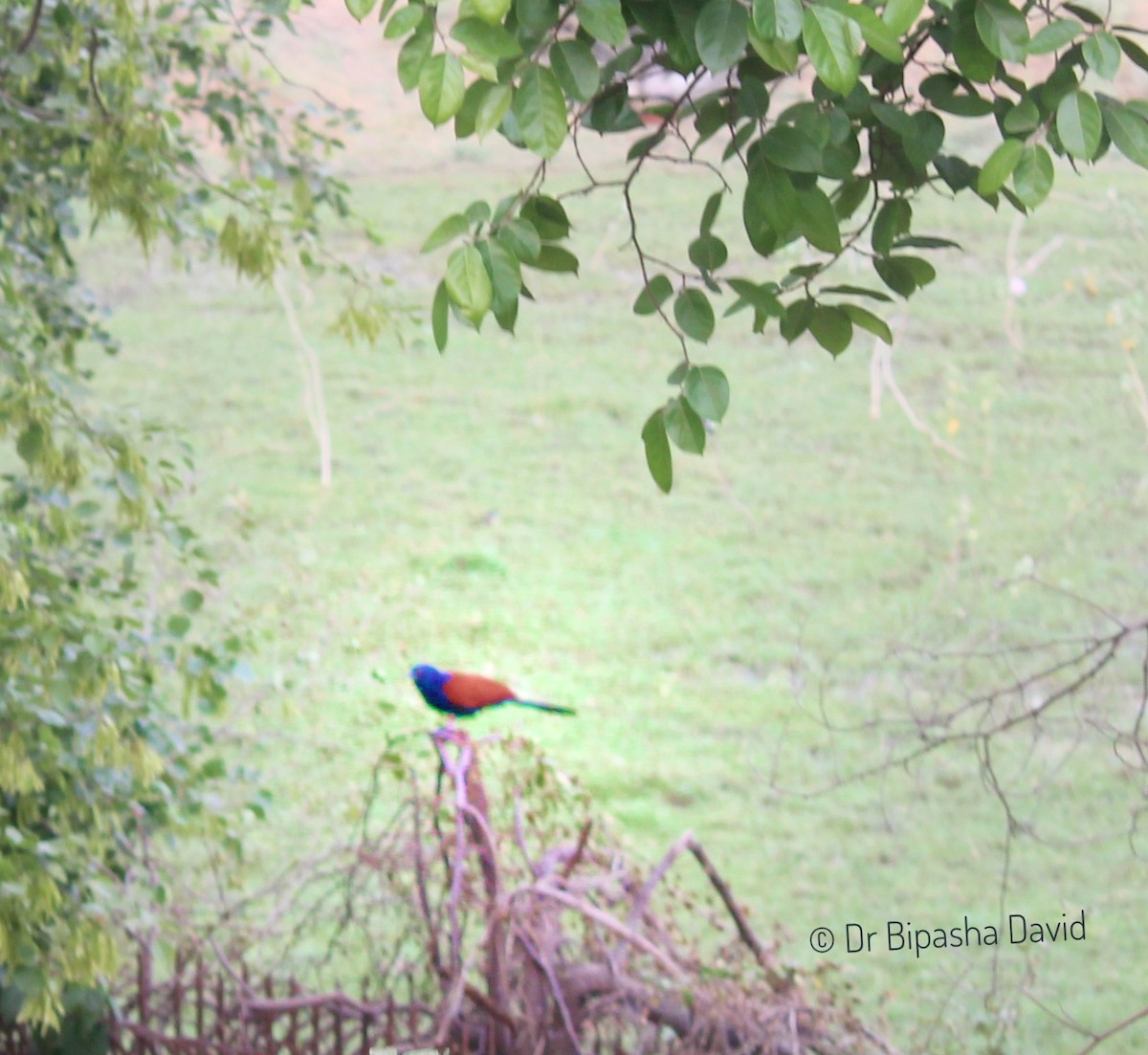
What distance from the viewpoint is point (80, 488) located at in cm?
163

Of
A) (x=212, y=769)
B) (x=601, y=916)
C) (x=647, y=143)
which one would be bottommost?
(x=601, y=916)

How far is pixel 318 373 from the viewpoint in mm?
3578

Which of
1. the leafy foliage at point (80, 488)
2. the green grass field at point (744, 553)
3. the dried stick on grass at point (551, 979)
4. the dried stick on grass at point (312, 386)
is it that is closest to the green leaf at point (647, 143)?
the leafy foliage at point (80, 488)

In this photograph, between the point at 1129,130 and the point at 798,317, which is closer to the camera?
the point at 1129,130

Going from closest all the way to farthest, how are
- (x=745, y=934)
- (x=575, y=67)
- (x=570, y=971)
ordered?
(x=575, y=67), (x=570, y=971), (x=745, y=934)

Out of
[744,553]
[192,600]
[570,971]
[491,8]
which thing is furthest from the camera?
Answer: [744,553]

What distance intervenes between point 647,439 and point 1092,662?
8.59 feet

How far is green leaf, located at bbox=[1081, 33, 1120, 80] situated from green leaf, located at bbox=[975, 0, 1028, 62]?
0.11ft

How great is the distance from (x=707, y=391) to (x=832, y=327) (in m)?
0.14

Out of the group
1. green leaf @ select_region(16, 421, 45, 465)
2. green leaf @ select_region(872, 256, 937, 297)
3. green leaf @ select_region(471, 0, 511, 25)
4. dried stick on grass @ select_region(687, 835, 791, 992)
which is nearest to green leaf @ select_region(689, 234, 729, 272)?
green leaf @ select_region(872, 256, 937, 297)

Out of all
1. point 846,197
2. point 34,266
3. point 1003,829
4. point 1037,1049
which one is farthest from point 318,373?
point 846,197

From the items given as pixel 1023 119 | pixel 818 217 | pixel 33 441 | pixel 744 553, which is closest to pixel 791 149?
pixel 818 217

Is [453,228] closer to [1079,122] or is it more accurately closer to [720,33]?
[720,33]

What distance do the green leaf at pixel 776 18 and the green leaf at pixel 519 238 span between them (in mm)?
174
